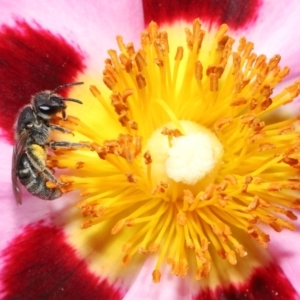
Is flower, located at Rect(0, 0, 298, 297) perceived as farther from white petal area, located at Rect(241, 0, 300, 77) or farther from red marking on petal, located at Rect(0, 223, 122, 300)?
white petal area, located at Rect(241, 0, 300, 77)

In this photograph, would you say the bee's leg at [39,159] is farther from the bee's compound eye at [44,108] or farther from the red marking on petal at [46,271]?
the red marking on petal at [46,271]

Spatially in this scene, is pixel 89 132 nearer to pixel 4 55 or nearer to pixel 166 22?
pixel 4 55

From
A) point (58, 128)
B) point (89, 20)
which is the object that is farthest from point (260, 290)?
point (89, 20)

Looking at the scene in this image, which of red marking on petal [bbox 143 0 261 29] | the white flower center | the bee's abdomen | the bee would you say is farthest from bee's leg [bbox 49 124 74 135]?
red marking on petal [bbox 143 0 261 29]

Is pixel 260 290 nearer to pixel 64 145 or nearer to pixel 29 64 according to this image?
pixel 64 145

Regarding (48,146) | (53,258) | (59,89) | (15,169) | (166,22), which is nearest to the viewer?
(15,169)

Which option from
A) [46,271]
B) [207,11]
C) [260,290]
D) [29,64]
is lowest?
[260,290]

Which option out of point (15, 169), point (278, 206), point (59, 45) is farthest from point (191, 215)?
point (59, 45)

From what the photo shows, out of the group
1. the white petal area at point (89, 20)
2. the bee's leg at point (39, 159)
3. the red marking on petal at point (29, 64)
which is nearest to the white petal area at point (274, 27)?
the white petal area at point (89, 20)
